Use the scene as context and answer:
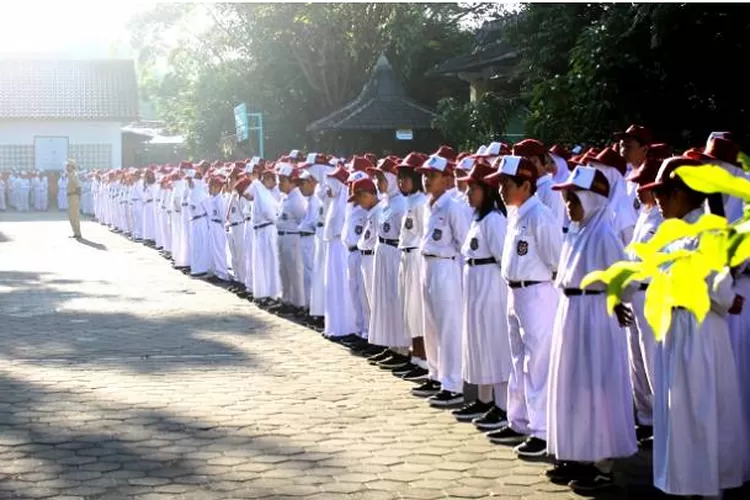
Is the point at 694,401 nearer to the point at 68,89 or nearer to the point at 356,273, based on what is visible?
the point at 356,273

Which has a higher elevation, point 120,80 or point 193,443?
point 120,80

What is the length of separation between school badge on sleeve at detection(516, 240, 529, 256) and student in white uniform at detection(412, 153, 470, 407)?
6.15 feet

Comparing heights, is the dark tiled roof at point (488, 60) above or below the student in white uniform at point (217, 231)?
above

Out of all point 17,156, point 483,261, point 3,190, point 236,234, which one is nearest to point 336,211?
point 483,261

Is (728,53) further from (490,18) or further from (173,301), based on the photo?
(490,18)

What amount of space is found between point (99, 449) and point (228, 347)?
4598mm

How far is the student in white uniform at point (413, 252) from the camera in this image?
400 inches

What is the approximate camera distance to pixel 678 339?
581 centimetres

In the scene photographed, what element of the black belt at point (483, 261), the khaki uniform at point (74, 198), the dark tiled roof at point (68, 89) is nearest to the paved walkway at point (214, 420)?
the black belt at point (483, 261)

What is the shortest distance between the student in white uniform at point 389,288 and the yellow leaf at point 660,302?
8.84m

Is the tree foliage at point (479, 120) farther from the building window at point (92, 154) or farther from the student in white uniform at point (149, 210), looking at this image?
the building window at point (92, 154)

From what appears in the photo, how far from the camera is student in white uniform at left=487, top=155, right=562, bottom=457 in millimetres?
7379

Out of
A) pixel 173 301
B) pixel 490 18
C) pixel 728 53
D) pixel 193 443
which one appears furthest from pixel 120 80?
pixel 193 443

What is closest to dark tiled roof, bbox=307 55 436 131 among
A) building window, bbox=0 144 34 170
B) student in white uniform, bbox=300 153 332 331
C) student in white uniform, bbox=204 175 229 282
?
student in white uniform, bbox=204 175 229 282
